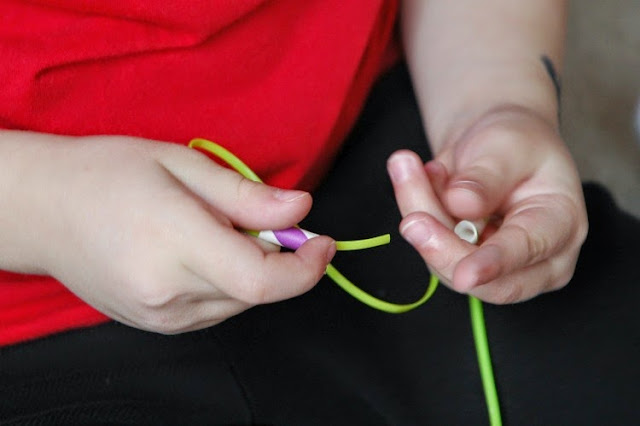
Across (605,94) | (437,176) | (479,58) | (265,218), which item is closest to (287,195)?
(265,218)

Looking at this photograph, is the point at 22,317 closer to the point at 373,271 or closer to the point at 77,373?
the point at 77,373

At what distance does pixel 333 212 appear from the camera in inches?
24.8

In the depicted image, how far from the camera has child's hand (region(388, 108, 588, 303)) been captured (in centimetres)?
45

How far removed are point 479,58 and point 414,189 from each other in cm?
20

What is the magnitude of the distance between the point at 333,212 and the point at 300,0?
156mm

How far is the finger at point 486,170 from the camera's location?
0.48m

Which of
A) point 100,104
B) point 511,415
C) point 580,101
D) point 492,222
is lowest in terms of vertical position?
point 580,101

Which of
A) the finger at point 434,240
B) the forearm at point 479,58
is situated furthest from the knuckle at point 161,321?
the forearm at point 479,58

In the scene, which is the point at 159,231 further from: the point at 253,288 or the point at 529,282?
the point at 529,282

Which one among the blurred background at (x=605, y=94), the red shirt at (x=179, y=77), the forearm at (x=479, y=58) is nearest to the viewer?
the red shirt at (x=179, y=77)

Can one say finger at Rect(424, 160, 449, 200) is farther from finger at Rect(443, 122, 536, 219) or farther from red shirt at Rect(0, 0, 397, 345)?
red shirt at Rect(0, 0, 397, 345)

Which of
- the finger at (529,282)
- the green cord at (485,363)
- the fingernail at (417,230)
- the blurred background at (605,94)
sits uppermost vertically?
the fingernail at (417,230)

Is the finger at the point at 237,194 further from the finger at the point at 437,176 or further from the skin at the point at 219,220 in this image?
the finger at the point at 437,176

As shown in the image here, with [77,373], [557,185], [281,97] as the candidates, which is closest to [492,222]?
[557,185]
